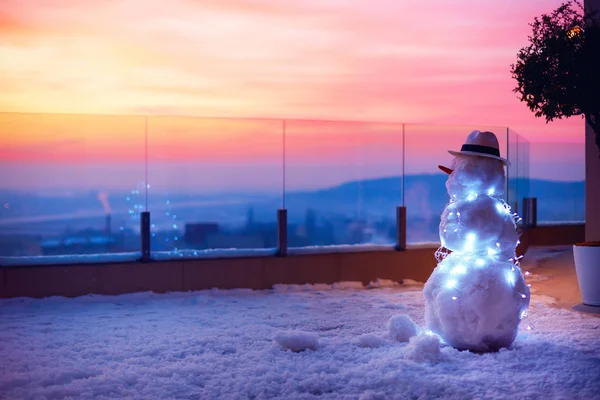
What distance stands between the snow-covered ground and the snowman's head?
4.36 feet

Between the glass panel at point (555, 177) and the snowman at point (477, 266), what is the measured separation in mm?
8980

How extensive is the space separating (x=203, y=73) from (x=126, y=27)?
145cm

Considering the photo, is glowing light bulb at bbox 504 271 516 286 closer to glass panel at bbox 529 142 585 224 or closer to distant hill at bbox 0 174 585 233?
distant hill at bbox 0 174 585 233

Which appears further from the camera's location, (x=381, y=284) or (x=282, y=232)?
(x=381, y=284)

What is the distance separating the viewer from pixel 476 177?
643cm

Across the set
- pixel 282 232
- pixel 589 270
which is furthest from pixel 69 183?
pixel 589 270

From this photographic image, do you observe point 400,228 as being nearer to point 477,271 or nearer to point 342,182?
point 342,182

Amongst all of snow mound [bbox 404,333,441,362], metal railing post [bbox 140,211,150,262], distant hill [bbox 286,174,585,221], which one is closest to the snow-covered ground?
snow mound [bbox 404,333,441,362]

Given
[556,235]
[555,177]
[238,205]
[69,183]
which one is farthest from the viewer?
[555,177]

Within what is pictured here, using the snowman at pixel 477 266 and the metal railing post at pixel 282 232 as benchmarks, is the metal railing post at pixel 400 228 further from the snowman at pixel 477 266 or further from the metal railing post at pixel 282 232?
the snowman at pixel 477 266

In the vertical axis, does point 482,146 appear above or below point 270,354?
above

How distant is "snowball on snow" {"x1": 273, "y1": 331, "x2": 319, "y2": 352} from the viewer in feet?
20.9

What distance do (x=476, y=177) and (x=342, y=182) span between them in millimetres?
4450

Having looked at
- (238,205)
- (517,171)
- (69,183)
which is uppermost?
(517,171)
